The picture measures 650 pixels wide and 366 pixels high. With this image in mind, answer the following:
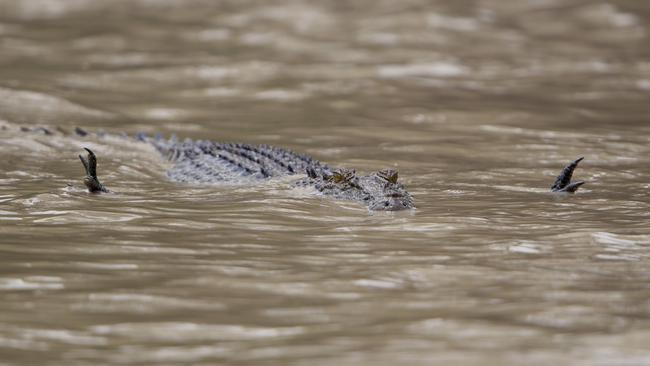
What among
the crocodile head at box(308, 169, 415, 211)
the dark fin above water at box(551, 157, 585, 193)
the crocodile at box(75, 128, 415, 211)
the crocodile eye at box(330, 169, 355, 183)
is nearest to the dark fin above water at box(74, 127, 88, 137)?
the crocodile at box(75, 128, 415, 211)

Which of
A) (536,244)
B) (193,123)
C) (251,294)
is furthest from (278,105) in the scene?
(251,294)

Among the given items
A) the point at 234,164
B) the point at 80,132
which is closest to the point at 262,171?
the point at 234,164

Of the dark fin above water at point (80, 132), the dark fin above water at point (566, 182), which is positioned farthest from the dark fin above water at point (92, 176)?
the dark fin above water at point (566, 182)

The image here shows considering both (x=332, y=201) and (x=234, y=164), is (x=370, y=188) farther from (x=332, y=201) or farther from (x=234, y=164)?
(x=234, y=164)

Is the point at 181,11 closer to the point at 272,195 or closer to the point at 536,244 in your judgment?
the point at 272,195

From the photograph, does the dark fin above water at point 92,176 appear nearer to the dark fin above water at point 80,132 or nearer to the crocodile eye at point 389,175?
the crocodile eye at point 389,175
